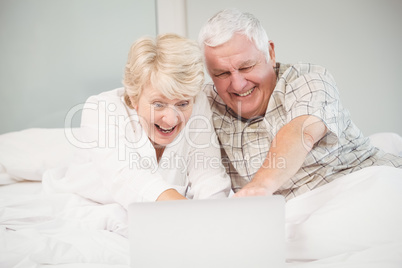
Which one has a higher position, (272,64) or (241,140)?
(272,64)

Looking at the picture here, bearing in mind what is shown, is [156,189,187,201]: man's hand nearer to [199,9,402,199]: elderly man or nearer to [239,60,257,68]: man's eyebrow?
[199,9,402,199]: elderly man

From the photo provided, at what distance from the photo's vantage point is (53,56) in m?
2.96

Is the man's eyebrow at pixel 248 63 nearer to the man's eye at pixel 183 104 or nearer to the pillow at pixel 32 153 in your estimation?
the man's eye at pixel 183 104

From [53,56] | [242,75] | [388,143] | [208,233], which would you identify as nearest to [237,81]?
[242,75]

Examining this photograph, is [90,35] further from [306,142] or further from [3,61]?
[306,142]

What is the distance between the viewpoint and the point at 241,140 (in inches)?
62.0

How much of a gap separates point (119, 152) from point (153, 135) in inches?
5.4

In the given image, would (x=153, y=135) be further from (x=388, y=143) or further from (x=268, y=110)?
(x=388, y=143)

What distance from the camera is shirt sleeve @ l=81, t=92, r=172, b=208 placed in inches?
51.9

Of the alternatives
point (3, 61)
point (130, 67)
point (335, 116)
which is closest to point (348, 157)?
point (335, 116)

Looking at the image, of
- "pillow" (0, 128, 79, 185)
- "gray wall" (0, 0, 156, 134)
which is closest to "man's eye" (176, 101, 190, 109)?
"pillow" (0, 128, 79, 185)

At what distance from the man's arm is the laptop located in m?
0.32

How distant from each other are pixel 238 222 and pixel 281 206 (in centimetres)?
9

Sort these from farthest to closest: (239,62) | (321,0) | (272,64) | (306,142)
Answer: (321,0), (272,64), (239,62), (306,142)
